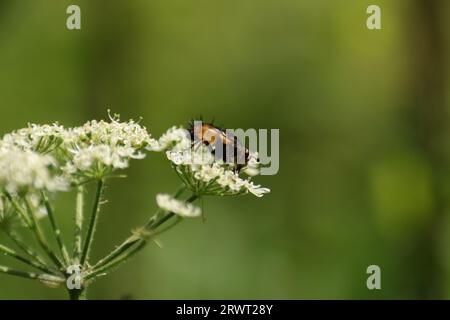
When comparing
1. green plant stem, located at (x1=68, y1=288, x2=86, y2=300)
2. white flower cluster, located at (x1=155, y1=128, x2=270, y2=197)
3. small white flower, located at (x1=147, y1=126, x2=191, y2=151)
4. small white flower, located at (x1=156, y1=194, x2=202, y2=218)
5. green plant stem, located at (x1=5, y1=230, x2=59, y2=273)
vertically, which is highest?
small white flower, located at (x1=147, y1=126, x2=191, y2=151)

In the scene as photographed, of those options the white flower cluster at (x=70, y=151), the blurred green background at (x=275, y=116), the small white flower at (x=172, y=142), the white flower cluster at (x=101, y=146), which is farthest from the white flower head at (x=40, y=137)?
the blurred green background at (x=275, y=116)

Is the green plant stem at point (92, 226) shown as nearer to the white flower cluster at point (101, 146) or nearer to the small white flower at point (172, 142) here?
the white flower cluster at point (101, 146)

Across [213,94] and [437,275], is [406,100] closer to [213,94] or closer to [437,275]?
[437,275]

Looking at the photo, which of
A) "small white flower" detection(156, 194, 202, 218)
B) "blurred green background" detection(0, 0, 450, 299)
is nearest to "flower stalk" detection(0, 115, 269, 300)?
"small white flower" detection(156, 194, 202, 218)

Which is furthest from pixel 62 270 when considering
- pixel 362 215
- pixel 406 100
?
pixel 362 215

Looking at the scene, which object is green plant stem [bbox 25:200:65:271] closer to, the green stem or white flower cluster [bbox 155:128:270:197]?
the green stem

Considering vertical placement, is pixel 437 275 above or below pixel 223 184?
below
